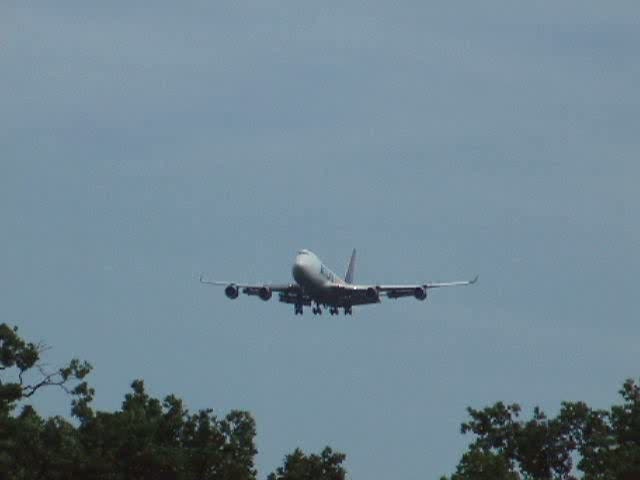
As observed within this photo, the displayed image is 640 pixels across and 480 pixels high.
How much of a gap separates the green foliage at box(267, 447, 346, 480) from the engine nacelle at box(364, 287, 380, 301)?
55340 millimetres

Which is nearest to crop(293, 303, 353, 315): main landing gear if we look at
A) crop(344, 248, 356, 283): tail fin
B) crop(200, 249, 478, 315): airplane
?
crop(200, 249, 478, 315): airplane

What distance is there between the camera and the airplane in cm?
13938

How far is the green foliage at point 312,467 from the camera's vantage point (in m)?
83.4

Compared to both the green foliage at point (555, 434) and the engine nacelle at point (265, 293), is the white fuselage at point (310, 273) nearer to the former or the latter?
the engine nacelle at point (265, 293)

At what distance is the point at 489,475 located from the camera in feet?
239

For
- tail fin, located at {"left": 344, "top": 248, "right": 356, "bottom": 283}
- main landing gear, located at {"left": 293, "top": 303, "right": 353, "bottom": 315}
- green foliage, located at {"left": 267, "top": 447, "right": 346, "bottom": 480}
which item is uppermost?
tail fin, located at {"left": 344, "top": 248, "right": 356, "bottom": 283}

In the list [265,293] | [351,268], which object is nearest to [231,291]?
[265,293]

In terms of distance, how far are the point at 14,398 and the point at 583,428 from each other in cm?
2892

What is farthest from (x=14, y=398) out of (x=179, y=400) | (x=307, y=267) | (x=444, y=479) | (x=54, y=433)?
(x=307, y=267)

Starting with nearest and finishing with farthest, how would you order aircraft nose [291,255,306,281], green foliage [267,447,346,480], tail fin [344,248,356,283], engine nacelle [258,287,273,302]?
1. green foliage [267,447,346,480]
2. aircraft nose [291,255,306,281]
3. engine nacelle [258,287,273,302]
4. tail fin [344,248,356,283]

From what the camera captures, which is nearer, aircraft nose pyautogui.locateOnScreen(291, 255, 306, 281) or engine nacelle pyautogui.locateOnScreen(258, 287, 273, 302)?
aircraft nose pyautogui.locateOnScreen(291, 255, 306, 281)

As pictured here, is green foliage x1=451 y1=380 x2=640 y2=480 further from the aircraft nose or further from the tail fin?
the tail fin

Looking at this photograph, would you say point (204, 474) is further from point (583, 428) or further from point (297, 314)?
point (297, 314)

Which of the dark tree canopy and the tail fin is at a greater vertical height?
the tail fin
